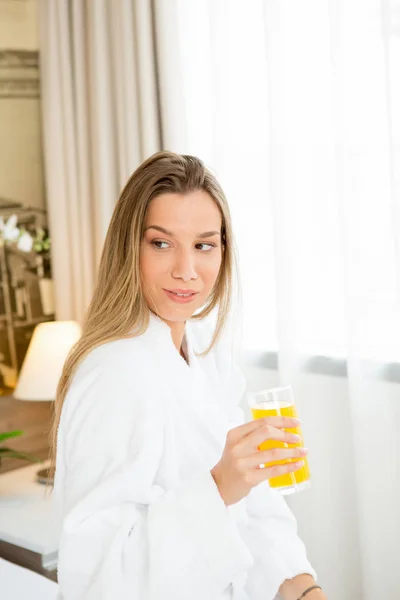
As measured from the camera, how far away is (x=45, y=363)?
240cm

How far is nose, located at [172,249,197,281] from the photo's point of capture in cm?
130

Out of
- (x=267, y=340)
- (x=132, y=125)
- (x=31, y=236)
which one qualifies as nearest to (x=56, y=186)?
(x=31, y=236)

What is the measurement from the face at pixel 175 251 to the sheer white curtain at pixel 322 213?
0.74 meters

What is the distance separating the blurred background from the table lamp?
1.25ft

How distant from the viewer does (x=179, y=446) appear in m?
1.25

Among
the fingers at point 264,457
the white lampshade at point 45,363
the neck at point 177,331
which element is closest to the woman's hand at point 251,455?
the fingers at point 264,457

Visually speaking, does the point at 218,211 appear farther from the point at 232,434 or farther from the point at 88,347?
the point at 232,434

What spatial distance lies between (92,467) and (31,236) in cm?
198

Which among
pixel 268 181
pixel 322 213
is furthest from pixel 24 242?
pixel 322 213

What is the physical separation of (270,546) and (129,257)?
639 millimetres

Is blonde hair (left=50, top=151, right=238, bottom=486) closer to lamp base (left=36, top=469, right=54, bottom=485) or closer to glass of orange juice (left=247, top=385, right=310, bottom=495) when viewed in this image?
glass of orange juice (left=247, top=385, right=310, bottom=495)

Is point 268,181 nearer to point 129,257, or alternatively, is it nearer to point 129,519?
point 129,257

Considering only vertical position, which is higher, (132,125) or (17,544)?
(132,125)

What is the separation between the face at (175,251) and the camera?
1.31 meters
